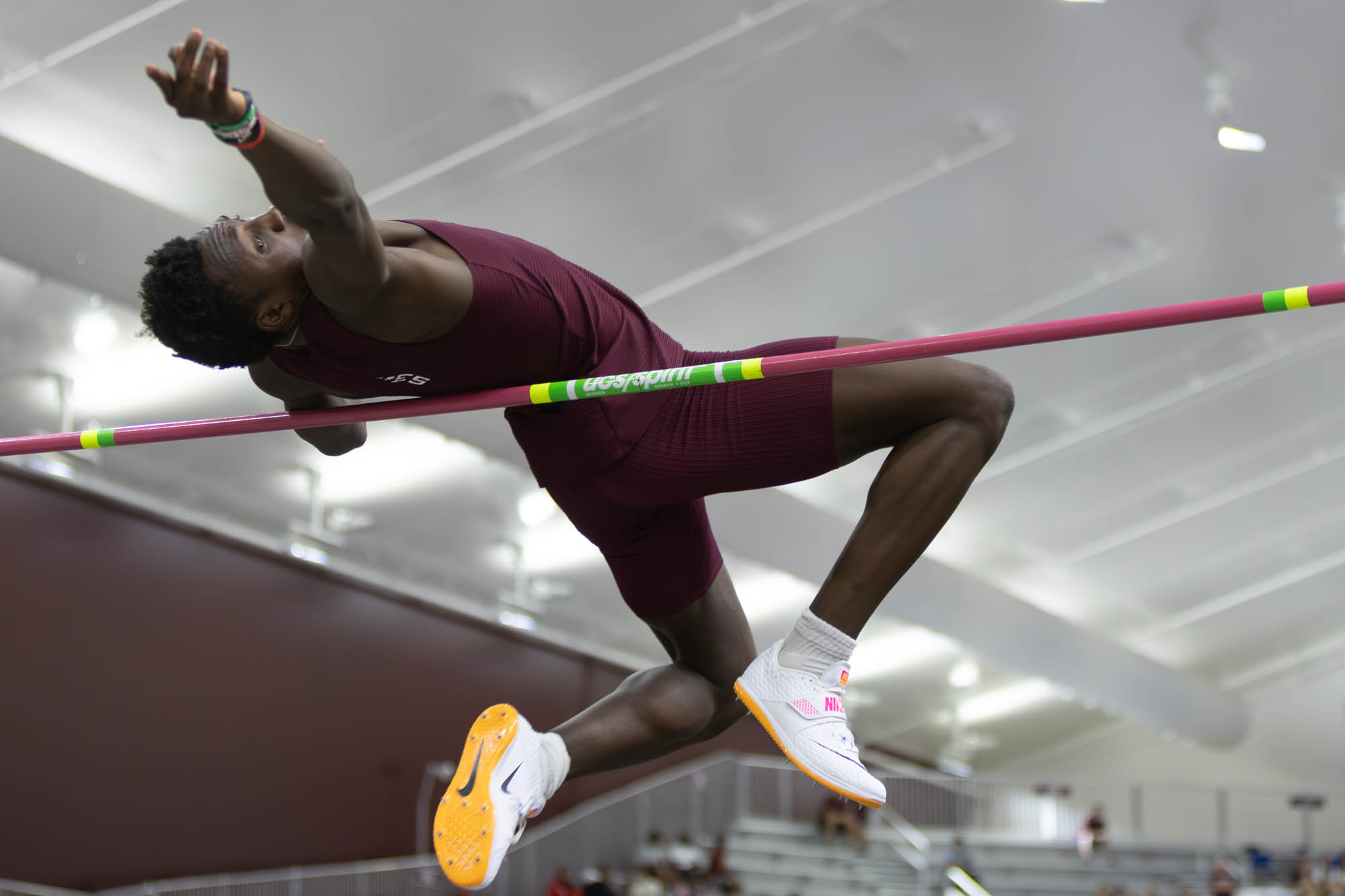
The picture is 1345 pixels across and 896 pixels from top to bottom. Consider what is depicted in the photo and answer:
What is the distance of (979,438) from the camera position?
183 centimetres

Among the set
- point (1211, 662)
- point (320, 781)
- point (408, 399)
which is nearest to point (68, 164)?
Result: point (408, 399)

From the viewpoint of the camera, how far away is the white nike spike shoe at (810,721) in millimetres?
1759

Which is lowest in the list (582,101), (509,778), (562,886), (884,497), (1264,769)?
(562,886)

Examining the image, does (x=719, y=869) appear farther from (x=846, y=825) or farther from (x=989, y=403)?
(x=989, y=403)

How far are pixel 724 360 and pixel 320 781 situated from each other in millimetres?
8737

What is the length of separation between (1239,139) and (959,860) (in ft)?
23.3

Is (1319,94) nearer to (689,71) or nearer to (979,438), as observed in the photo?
(689,71)

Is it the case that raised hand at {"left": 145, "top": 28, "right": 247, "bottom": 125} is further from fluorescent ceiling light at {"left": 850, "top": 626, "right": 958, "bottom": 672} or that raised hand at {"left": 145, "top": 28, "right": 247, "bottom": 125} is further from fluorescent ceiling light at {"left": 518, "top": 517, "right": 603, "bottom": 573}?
fluorescent ceiling light at {"left": 850, "top": 626, "right": 958, "bottom": 672}

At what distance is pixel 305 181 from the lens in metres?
1.55

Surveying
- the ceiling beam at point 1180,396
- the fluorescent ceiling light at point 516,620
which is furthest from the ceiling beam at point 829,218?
the fluorescent ceiling light at point 516,620

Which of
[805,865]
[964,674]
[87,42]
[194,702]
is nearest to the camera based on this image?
[87,42]

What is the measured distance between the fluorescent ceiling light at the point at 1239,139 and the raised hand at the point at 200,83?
557 centimetres

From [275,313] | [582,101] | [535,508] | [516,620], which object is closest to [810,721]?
[275,313]

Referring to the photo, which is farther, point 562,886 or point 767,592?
point 767,592
